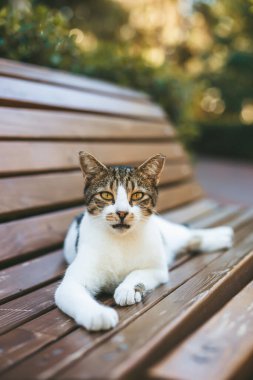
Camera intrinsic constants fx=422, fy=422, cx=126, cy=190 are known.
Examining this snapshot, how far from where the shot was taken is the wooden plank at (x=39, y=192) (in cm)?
247

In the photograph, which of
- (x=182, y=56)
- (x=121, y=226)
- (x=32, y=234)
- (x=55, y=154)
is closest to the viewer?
(x=121, y=226)

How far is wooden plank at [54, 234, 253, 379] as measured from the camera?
1.21 m

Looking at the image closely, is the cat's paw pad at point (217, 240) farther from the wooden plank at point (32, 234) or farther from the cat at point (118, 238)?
the wooden plank at point (32, 234)

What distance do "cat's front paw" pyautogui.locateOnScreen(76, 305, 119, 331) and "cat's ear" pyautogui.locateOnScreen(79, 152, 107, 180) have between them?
29.0 inches

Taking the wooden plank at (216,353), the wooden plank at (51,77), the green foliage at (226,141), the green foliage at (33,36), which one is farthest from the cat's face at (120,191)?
the green foliage at (226,141)

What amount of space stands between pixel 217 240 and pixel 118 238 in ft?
3.19

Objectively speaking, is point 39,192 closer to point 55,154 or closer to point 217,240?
point 55,154

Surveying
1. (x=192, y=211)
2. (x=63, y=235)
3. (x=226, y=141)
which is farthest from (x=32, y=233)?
(x=226, y=141)

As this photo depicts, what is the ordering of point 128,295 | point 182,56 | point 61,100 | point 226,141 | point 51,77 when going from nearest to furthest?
point 128,295 < point 61,100 < point 51,77 < point 226,141 < point 182,56

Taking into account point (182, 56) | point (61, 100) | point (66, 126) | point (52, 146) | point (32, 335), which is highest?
point (182, 56)

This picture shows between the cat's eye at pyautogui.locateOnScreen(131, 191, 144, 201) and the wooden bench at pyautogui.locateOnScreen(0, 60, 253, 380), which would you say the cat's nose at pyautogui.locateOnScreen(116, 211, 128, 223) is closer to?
the cat's eye at pyautogui.locateOnScreen(131, 191, 144, 201)

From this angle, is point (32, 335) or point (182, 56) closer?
point (32, 335)

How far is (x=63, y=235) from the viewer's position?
9.07 ft

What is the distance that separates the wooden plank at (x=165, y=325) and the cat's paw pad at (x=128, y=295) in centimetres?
10
